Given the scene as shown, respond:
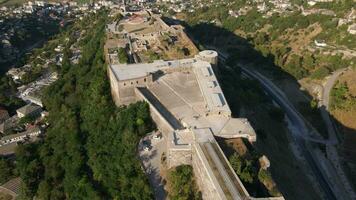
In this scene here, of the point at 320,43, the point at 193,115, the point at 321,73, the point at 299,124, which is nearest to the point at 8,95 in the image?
the point at 193,115

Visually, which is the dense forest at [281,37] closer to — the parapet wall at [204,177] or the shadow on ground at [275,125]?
the shadow on ground at [275,125]

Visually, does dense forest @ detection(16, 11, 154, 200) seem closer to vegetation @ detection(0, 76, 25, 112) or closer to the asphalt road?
vegetation @ detection(0, 76, 25, 112)

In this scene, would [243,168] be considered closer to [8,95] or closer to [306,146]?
[306,146]

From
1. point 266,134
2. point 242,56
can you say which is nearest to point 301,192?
point 266,134

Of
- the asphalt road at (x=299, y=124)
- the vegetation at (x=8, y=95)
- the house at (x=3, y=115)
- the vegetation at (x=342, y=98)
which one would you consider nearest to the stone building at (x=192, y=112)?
the asphalt road at (x=299, y=124)

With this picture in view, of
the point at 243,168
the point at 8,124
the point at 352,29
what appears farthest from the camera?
the point at 352,29

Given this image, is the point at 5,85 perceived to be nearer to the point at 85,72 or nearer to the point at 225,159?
the point at 85,72
